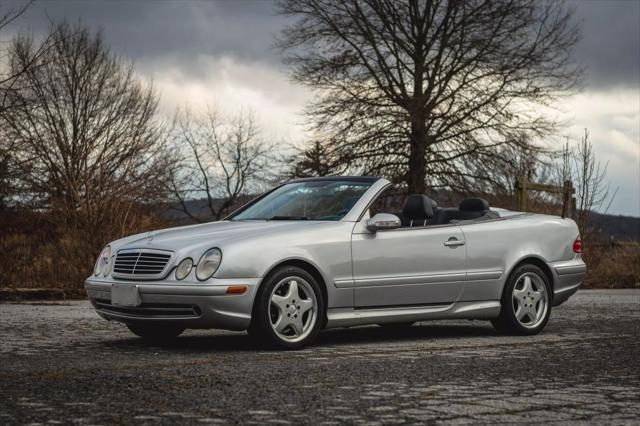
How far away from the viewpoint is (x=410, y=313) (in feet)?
30.1

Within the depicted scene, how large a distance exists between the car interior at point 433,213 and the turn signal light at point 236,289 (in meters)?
2.09

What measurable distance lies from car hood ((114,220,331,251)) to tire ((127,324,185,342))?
33.8 inches

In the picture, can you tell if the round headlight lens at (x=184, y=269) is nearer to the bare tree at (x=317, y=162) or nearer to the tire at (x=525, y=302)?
the tire at (x=525, y=302)

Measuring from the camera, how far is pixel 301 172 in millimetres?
31719

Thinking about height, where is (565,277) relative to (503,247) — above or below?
below

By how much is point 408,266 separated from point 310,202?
105 cm

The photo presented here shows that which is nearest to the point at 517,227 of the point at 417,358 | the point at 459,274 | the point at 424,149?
the point at 459,274

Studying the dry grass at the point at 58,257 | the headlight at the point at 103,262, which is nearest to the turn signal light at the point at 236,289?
the headlight at the point at 103,262

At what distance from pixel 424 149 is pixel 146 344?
22487 millimetres

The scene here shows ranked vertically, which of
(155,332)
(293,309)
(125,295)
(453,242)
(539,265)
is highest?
(453,242)

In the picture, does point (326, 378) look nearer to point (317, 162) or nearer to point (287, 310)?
point (287, 310)

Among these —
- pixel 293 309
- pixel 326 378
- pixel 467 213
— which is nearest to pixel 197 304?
pixel 293 309

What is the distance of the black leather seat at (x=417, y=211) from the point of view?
9.65 m

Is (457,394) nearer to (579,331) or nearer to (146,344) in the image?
(146,344)
